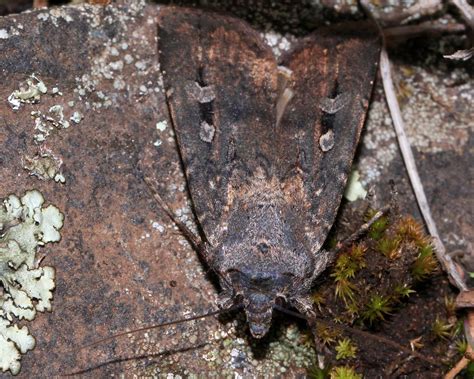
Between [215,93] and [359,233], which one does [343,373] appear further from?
[215,93]

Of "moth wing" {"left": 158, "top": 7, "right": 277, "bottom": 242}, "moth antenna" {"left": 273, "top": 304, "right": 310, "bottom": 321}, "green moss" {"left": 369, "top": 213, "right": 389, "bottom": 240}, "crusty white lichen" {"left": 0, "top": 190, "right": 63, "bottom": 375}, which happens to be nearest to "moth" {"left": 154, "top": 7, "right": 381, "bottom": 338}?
"moth wing" {"left": 158, "top": 7, "right": 277, "bottom": 242}

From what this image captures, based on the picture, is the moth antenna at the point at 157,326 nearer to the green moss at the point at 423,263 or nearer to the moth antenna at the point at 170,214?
the moth antenna at the point at 170,214

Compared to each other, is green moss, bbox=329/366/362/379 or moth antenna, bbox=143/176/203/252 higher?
moth antenna, bbox=143/176/203/252

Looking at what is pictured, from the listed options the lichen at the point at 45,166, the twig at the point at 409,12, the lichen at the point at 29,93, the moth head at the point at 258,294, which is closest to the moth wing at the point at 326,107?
the twig at the point at 409,12

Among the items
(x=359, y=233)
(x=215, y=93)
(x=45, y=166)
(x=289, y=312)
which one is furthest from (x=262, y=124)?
(x=45, y=166)

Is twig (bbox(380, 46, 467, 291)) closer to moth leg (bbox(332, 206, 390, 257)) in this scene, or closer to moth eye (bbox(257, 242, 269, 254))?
moth leg (bbox(332, 206, 390, 257))

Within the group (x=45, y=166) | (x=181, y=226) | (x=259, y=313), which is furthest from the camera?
(x=181, y=226)
